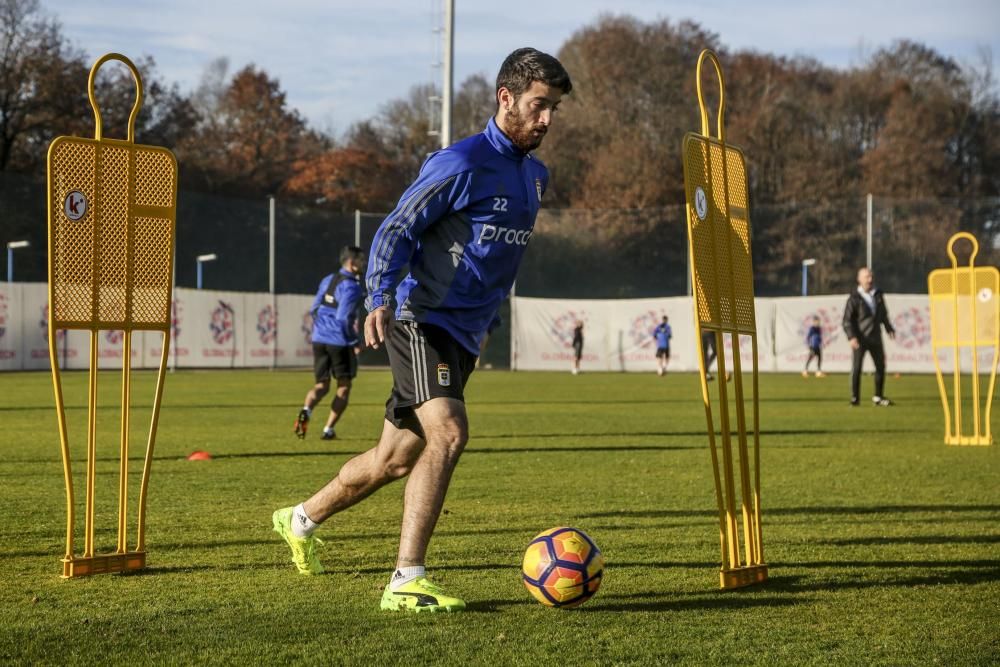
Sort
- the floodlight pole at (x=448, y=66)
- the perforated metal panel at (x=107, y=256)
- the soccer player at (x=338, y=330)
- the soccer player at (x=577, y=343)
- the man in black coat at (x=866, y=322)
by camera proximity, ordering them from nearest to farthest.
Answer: the perforated metal panel at (x=107, y=256), the soccer player at (x=338, y=330), the man in black coat at (x=866, y=322), the floodlight pole at (x=448, y=66), the soccer player at (x=577, y=343)

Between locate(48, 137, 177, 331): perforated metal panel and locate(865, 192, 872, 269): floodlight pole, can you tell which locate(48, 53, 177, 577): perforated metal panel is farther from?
locate(865, 192, 872, 269): floodlight pole

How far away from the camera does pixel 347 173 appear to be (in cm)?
5538

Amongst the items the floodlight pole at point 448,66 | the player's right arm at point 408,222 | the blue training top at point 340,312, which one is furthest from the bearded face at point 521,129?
the floodlight pole at point 448,66

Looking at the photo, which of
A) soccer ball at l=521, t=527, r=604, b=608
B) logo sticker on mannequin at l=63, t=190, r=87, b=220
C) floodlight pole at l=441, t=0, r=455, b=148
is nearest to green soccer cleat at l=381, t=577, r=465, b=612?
soccer ball at l=521, t=527, r=604, b=608

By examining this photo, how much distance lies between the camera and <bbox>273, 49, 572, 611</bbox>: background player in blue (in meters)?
5.10

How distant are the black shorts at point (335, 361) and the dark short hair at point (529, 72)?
8.69 meters

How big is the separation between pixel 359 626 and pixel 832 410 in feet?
53.6

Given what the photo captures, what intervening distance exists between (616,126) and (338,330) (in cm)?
4162

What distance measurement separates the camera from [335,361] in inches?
543

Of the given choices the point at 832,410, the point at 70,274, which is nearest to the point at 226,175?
the point at 832,410

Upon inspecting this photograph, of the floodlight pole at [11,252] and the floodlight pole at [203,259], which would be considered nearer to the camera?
the floodlight pole at [11,252]

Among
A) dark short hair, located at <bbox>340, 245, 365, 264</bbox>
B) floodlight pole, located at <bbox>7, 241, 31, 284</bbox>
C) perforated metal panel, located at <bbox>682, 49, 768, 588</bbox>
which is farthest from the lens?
floodlight pole, located at <bbox>7, 241, 31, 284</bbox>

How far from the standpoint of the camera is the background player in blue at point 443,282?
16.7ft

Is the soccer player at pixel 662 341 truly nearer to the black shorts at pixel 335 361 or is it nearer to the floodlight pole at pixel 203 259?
the floodlight pole at pixel 203 259
